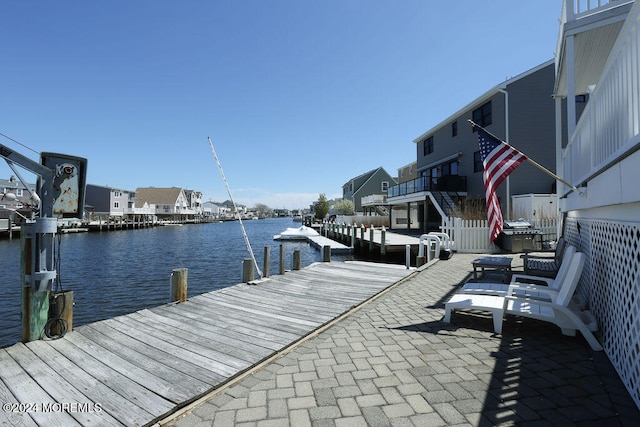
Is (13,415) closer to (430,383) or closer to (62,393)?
(62,393)

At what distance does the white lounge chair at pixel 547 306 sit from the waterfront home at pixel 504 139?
1167 cm

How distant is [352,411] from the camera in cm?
301

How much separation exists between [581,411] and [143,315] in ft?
20.7

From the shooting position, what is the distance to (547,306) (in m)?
4.54

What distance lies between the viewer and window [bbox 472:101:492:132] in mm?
21391

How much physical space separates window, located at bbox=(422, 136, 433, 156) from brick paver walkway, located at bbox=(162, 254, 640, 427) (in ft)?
88.4

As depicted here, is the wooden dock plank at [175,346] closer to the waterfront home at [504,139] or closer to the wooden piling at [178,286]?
the wooden piling at [178,286]

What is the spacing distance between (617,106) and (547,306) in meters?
2.67

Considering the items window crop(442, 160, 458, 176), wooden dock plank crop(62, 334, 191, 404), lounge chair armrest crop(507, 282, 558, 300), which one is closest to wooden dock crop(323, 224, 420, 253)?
window crop(442, 160, 458, 176)

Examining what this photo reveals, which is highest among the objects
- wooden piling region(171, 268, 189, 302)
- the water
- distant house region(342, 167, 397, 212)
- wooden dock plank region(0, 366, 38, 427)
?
distant house region(342, 167, 397, 212)

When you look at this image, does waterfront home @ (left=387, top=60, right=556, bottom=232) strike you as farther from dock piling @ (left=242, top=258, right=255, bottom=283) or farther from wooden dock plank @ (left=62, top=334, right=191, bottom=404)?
wooden dock plank @ (left=62, top=334, right=191, bottom=404)

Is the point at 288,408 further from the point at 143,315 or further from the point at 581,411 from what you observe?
the point at 143,315

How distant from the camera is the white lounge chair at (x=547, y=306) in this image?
4348 millimetres

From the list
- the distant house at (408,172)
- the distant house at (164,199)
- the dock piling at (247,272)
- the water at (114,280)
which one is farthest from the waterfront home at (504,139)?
the distant house at (164,199)
